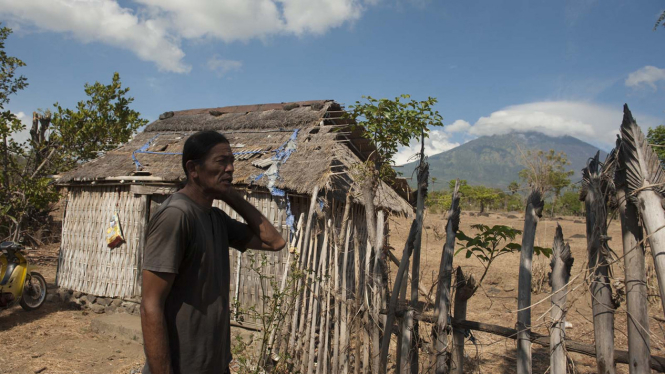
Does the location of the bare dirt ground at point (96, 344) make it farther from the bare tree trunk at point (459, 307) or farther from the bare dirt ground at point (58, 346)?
the bare tree trunk at point (459, 307)

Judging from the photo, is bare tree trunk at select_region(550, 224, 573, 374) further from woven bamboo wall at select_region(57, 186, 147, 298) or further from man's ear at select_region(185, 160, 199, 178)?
woven bamboo wall at select_region(57, 186, 147, 298)

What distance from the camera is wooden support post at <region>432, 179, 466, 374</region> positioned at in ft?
Answer: 8.48

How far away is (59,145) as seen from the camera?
10109mm

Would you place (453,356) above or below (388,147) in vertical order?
below

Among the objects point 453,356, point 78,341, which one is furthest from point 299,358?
point 78,341

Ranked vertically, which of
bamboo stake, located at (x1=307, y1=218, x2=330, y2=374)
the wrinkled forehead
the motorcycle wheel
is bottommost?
the motorcycle wheel

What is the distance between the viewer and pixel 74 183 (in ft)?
25.4

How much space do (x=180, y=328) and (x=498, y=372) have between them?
14.3 feet

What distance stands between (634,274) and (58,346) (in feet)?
22.6

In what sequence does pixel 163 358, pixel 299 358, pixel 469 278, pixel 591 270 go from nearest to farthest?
pixel 163 358, pixel 591 270, pixel 469 278, pixel 299 358

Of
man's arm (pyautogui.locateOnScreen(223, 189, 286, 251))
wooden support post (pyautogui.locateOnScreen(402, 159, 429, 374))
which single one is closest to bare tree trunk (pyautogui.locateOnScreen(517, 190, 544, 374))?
wooden support post (pyautogui.locateOnScreen(402, 159, 429, 374))

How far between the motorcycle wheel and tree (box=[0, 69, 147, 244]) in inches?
122

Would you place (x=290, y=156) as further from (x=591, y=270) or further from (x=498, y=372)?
(x=591, y=270)

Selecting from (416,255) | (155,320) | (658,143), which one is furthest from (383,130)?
(658,143)
